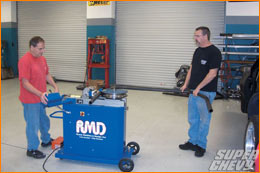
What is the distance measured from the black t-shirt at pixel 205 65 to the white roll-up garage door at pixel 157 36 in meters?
4.53

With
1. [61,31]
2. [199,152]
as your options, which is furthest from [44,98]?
[61,31]

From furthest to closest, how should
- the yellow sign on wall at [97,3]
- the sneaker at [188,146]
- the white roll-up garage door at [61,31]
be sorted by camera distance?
the white roll-up garage door at [61,31], the yellow sign on wall at [97,3], the sneaker at [188,146]

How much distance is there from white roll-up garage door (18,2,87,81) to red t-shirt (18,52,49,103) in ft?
19.5

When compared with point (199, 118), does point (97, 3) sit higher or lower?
higher

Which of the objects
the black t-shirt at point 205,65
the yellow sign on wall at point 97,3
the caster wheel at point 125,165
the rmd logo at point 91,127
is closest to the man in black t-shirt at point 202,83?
the black t-shirt at point 205,65

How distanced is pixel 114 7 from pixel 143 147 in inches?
223

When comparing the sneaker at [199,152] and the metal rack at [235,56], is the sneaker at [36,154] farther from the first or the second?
the metal rack at [235,56]

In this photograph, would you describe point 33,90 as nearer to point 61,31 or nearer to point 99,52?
point 99,52

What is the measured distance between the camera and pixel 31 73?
2.80 metres

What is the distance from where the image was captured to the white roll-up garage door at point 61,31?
8.75m

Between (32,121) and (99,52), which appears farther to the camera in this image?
(99,52)

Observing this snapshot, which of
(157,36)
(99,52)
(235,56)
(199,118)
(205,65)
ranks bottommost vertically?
(199,118)

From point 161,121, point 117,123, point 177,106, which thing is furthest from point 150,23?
point 117,123

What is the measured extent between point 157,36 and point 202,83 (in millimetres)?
5067
